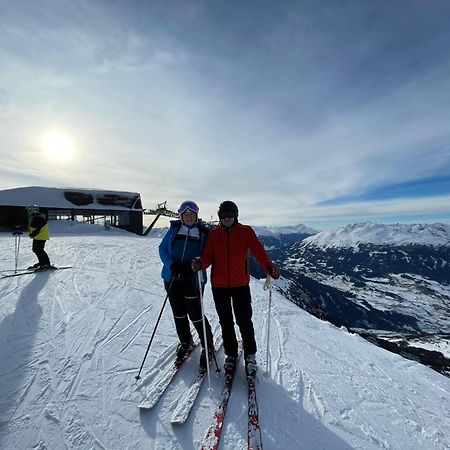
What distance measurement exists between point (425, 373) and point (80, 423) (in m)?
5.98

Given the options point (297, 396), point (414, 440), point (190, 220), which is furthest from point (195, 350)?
point (414, 440)

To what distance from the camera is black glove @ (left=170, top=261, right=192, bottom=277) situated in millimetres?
3934

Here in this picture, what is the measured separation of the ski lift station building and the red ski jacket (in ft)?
113

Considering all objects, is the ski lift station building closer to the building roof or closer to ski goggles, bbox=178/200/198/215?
the building roof

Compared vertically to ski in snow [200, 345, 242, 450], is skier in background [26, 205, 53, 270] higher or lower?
higher

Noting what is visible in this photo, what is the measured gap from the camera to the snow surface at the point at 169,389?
3.10 m

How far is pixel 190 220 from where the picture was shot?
4008 millimetres

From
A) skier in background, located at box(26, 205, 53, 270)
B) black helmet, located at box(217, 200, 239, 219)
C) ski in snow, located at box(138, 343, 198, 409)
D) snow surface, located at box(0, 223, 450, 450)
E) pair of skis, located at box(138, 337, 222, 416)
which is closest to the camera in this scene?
snow surface, located at box(0, 223, 450, 450)

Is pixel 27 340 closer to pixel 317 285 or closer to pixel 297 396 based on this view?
pixel 297 396

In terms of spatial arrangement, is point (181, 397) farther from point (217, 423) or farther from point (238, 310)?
point (238, 310)

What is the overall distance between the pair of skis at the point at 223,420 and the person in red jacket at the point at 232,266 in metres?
0.27

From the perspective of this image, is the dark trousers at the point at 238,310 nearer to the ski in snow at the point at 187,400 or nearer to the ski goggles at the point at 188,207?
the ski in snow at the point at 187,400

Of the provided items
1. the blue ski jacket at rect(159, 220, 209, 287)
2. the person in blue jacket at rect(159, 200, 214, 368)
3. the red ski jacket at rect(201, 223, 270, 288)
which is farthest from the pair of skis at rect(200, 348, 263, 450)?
the blue ski jacket at rect(159, 220, 209, 287)

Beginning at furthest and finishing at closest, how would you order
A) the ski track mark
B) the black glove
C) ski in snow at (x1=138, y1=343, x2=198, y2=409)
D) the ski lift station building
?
the ski lift station building → the ski track mark → the black glove → ski in snow at (x1=138, y1=343, x2=198, y2=409)
